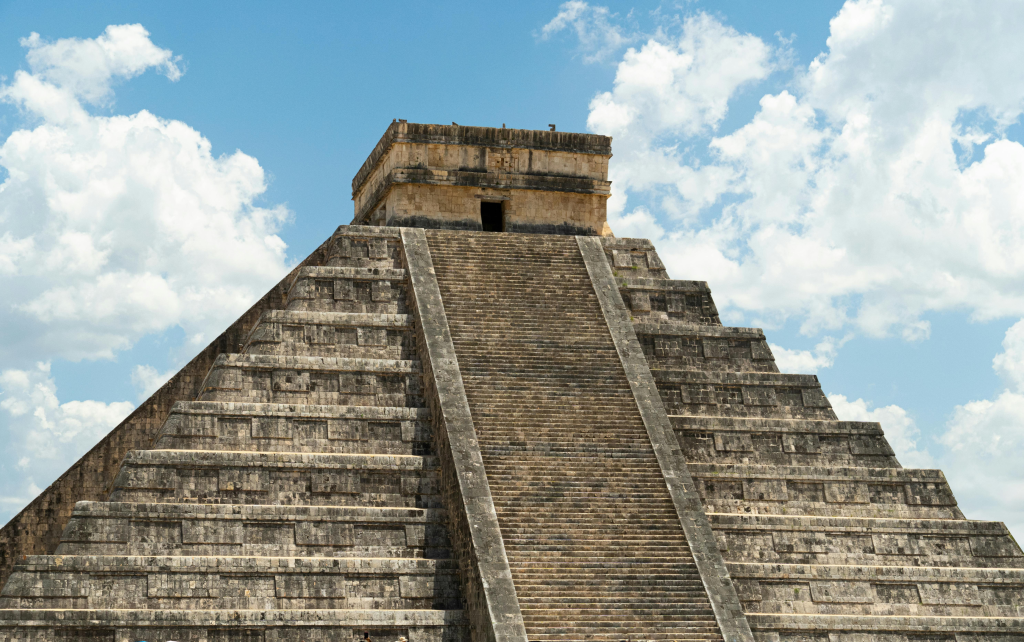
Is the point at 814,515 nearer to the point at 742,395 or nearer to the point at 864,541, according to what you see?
the point at 864,541

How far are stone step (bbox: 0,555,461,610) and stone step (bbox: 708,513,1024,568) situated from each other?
14.0 ft

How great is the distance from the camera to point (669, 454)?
17938 millimetres

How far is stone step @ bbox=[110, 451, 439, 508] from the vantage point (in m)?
16.8

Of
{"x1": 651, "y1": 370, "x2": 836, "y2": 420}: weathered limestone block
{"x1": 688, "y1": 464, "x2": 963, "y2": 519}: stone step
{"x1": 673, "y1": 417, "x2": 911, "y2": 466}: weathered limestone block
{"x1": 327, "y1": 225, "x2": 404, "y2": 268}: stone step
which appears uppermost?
{"x1": 327, "y1": 225, "x2": 404, "y2": 268}: stone step

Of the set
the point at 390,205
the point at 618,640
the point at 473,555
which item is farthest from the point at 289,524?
the point at 390,205

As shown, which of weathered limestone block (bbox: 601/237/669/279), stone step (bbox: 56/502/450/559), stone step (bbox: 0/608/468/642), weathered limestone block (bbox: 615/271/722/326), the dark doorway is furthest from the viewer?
the dark doorway

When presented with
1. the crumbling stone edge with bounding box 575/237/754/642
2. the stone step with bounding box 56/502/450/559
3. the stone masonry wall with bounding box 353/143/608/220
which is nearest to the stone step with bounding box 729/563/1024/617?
the crumbling stone edge with bounding box 575/237/754/642

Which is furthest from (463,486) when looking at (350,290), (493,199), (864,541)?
(493,199)

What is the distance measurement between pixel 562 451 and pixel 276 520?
4.03 m

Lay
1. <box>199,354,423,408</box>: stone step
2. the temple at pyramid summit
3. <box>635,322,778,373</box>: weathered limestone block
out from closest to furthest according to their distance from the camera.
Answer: the temple at pyramid summit < <box>199,354,423,408</box>: stone step < <box>635,322,778,373</box>: weathered limestone block

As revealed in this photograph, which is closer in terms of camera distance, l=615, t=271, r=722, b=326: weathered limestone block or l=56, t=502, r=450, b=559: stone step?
l=56, t=502, r=450, b=559: stone step

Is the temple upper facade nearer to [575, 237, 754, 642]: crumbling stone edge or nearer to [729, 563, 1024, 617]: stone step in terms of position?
[575, 237, 754, 642]: crumbling stone edge

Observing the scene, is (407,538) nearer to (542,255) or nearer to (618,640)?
(618,640)

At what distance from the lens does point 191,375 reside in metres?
21.2
